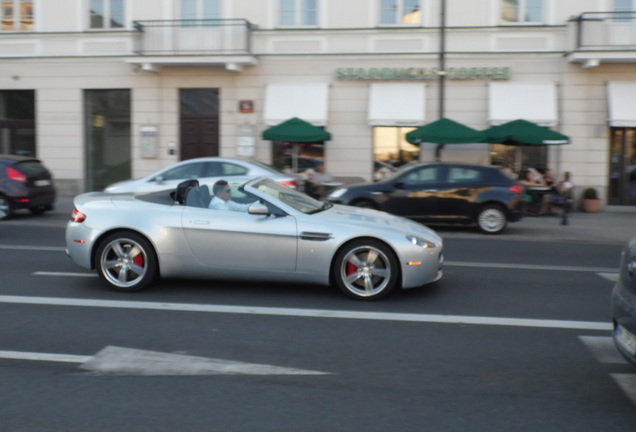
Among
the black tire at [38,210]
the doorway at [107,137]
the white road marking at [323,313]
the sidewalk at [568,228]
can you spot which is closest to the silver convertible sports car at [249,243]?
the white road marking at [323,313]

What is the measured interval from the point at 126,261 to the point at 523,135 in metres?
13.2

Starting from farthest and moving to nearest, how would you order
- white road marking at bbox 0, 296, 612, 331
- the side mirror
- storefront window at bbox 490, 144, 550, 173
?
storefront window at bbox 490, 144, 550, 173 → the side mirror → white road marking at bbox 0, 296, 612, 331

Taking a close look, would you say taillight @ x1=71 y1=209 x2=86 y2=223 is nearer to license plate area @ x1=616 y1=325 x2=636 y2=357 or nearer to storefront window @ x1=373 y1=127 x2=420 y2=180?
license plate area @ x1=616 y1=325 x2=636 y2=357

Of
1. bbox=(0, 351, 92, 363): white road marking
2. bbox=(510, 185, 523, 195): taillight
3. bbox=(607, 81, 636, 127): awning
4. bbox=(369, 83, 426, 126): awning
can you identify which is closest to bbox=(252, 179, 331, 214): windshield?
bbox=(0, 351, 92, 363): white road marking

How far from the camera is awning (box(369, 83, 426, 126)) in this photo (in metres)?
20.7

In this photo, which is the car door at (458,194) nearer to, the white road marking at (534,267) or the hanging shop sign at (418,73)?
the white road marking at (534,267)

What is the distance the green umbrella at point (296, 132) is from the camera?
19594 mm

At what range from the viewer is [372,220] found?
7871 mm

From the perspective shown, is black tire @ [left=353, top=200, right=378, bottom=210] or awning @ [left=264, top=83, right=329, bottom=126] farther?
awning @ [left=264, top=83, right=329, bottom=126]

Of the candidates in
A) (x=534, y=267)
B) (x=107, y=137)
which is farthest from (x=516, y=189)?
(x=107, y=137)

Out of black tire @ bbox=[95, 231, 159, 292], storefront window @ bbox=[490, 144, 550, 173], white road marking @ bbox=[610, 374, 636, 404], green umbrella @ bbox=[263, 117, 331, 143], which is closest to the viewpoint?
white road marking @ bbox=[610, 374, 636, 404]

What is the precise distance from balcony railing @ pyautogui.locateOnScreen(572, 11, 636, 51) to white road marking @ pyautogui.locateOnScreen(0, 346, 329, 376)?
1736 cm

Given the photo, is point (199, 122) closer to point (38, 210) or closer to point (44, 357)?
point (38, 210)

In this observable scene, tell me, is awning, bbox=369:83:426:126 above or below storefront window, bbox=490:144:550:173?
above
